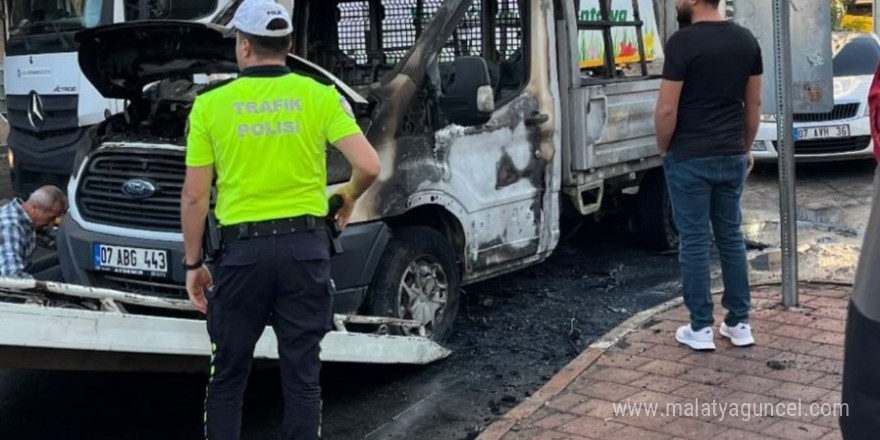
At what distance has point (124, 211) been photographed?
498 centimetres

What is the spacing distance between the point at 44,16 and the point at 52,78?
70 cm

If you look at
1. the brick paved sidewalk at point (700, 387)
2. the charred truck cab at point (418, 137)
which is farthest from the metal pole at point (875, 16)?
the brick paved sidewalk at point (700, 387)

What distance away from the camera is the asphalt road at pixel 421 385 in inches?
192

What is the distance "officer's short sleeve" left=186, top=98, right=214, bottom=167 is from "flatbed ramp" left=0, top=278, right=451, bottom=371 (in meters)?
0.77

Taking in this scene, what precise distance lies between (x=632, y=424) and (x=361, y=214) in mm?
1669

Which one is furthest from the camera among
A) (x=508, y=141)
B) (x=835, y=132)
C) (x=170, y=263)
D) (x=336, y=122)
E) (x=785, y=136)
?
(x=835, y=132)

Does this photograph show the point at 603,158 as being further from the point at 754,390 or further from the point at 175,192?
the point at 175,192

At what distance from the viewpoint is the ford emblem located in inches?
191

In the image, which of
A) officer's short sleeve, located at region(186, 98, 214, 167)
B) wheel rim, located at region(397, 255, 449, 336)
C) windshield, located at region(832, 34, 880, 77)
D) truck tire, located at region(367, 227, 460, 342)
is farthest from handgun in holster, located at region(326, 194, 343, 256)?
windshield, located at region(832, 34, 880, 77)

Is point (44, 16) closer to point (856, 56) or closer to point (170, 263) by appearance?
point (170, 263)

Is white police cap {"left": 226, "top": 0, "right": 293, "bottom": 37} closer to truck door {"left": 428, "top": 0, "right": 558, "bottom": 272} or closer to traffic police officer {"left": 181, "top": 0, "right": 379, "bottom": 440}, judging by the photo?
traffic police officer {"left": 181, "top": 0, "right": 379, "bottom": 440}

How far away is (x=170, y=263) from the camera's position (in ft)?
15.6

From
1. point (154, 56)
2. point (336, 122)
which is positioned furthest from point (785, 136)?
point (154, 56)

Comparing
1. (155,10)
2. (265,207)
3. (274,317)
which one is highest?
(155,10)
